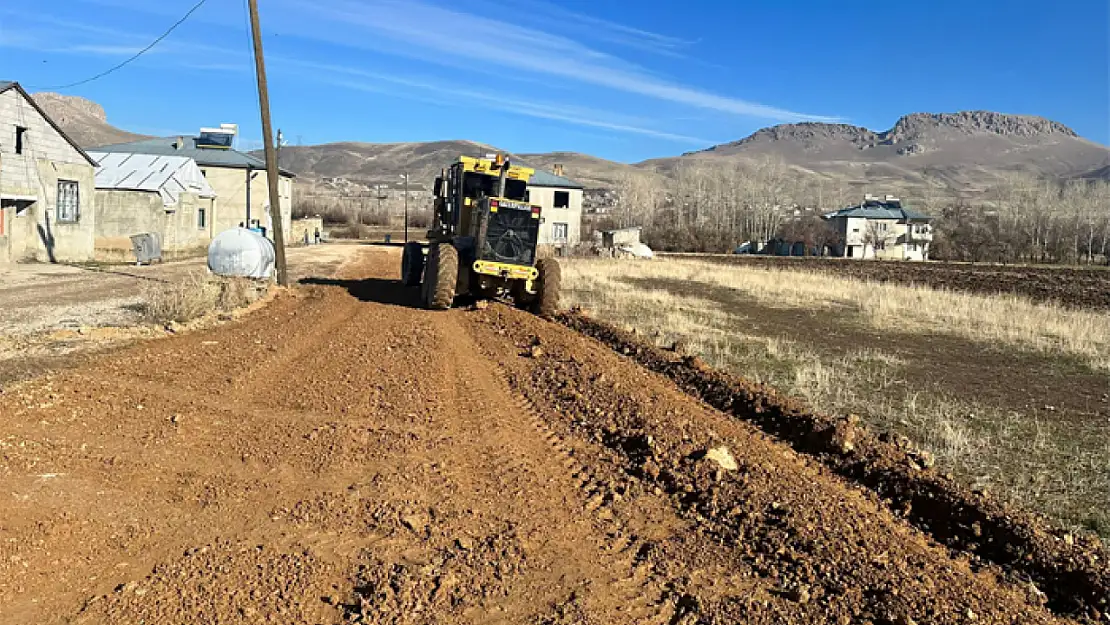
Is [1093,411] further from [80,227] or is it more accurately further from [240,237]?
[80,227]

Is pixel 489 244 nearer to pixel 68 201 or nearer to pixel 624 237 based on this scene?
pixel 68 201

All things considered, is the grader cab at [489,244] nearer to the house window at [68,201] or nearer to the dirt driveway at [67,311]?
the dirt driveway at [67,311]

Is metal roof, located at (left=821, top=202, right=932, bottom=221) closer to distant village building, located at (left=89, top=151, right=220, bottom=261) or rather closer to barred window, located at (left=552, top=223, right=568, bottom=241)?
barred window, located at (left=552, top=223, right=568, bottom=241)

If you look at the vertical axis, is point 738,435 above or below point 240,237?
below

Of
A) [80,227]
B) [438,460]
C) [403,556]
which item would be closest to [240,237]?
[80,227]

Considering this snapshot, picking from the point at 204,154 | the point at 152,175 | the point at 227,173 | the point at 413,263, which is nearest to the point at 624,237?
the point at 227,173

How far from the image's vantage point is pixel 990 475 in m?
7.31

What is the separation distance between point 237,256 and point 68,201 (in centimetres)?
1346

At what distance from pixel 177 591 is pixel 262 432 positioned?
3.35 meters

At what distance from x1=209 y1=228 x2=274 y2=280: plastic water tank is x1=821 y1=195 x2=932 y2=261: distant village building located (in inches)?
3062

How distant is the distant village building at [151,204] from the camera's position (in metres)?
36.2

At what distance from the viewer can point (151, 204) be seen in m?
36.6

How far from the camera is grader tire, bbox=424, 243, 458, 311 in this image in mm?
16656

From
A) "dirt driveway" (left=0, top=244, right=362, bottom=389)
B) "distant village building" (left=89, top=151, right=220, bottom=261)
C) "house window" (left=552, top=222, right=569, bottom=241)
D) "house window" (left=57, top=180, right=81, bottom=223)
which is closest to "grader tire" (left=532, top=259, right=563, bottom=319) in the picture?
"dirt driveway" (left=0, top=244, right=362, bottom=389)
